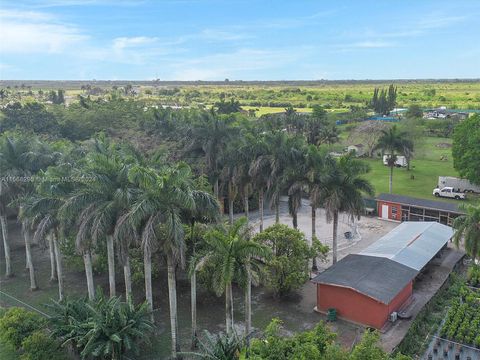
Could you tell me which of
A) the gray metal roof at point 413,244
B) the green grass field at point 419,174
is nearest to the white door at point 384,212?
the green grass field at point 419,174

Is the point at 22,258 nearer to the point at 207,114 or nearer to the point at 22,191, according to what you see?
the point at 22,191

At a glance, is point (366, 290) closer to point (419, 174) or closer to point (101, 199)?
point (101, 199)

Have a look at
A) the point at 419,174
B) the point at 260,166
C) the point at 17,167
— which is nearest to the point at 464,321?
the point at 260,166

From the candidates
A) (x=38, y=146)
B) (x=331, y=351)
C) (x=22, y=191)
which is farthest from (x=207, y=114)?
(x=331, y=351)

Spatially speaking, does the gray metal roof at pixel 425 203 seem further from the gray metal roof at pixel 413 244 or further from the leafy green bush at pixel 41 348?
the leafy green bush at pixel 41 348

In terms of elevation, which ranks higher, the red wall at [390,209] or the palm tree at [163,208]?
the palm tree at [163,208]

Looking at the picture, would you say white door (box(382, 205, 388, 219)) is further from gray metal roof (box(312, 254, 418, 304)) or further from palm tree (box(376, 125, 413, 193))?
gray metal roof (box(312, 254, 418, 304))
